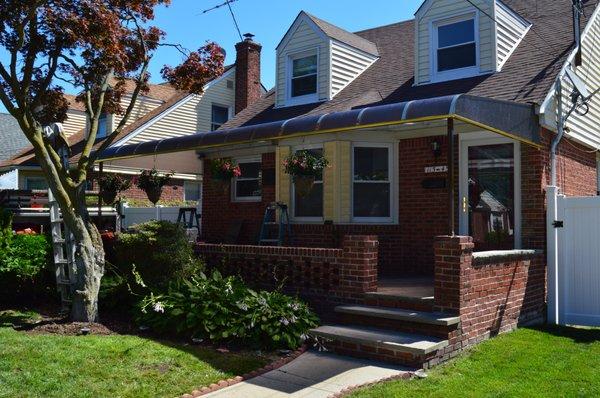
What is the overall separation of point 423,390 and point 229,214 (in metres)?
8.91

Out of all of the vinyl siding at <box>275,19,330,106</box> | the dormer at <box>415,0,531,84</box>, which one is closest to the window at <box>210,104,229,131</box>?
the vinyl siding at <box>275,19,330,106</box>

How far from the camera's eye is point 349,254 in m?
7.64

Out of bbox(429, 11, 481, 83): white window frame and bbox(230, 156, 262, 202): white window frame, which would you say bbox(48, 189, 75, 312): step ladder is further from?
bbox(429, 11, 481, 83): white window frame

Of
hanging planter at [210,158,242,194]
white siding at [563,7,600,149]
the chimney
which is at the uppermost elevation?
the chimney

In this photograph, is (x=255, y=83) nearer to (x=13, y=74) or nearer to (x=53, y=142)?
(x=53, y=142)

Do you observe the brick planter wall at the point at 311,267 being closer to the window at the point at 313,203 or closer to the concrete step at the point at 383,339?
the concrete step at the point at 383,339

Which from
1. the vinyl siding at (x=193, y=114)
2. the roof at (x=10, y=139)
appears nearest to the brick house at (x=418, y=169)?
the vinyl siding at (x=193, y=114)

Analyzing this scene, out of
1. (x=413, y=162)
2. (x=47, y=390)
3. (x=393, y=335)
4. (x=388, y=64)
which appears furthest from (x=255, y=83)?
(x=47, y=390)

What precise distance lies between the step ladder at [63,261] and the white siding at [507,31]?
804 cm

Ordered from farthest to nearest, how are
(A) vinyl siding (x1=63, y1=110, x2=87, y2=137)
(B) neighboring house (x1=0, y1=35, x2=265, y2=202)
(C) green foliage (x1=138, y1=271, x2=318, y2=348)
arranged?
(A) vinyl siding (x1=63, y1=110, x2=87, y2=137) < (B) neighboring house (x1=0, y1=35, x2=265, y2=202) < (C) green foliage (x1=138, y1=271, x2=318, y2=348)

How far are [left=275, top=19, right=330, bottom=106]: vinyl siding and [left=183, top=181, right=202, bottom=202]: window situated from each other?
876cm

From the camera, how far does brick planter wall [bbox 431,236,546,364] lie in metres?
6.74

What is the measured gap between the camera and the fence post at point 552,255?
8.67 metres

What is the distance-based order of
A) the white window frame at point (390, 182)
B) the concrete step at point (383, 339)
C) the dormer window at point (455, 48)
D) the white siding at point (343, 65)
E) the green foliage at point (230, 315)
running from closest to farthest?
the concrete step at point (383, 339)
the green foliage at point (230, 315)
the white window frame at point (390, 182)
the dormer window at point (455, 48)
the white siding at point (343, 65)
